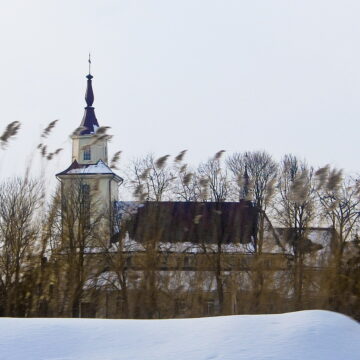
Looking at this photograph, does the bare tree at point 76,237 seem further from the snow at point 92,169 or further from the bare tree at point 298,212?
the bare tree at point 298,212

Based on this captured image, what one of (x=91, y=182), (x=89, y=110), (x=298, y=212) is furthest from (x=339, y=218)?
(x=89, y=110)

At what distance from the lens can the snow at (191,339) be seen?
4195 mm

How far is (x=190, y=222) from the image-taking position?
10016 mm

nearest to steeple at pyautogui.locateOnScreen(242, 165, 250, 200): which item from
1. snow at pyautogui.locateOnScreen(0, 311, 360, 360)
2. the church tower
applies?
the church tower

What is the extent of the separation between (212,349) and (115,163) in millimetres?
4689

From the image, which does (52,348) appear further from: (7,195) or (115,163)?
(7,195)

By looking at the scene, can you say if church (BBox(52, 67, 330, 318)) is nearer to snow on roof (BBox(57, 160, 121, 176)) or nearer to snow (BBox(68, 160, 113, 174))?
snow on roof (BBox(57, 160, 121, 176))

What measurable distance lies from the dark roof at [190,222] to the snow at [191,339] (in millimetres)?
4404

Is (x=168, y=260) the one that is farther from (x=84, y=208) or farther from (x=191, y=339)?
(x=191, y=339)

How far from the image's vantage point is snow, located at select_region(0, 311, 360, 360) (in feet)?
13.8

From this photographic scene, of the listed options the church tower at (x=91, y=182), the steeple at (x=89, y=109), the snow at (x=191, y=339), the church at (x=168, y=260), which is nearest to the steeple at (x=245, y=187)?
the church at (x=168, y=260)

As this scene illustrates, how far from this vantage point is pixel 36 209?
29.9 feet

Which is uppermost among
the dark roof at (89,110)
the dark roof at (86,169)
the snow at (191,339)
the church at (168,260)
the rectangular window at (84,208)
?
the dark roof at (89,110)

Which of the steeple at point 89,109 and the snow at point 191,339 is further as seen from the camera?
the steeple at point 89,109
